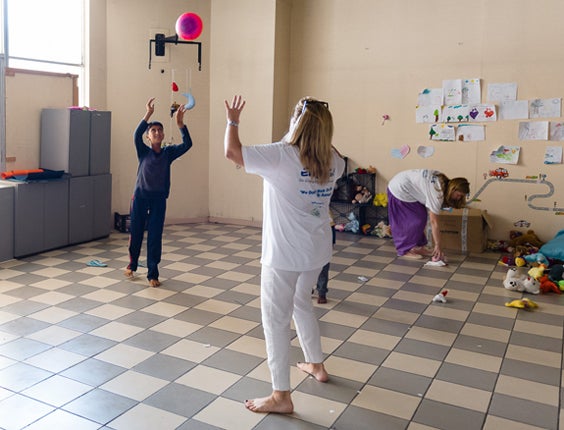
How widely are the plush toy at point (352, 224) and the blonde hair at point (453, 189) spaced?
76.6 inches

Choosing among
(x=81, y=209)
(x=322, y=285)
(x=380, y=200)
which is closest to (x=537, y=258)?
(x=380, y=200)

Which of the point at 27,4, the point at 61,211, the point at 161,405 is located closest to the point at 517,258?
the point at 161,405

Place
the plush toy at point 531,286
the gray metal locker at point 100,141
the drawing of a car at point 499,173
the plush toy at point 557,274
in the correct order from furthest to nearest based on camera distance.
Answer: the drawing of a car at point 499,173 → the gray metal locker at point 100,141 → the plush toy at point 557,274 → the plush toy at point 531,286

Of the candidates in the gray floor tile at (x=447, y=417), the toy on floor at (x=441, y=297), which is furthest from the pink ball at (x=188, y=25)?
the gray floor tile at (x=447, y=417)

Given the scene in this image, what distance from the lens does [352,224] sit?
A: 8.05 meters

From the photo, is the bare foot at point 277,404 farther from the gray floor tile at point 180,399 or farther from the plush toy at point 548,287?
the plush toy at point 548,287

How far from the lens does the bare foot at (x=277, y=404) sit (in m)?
3.06

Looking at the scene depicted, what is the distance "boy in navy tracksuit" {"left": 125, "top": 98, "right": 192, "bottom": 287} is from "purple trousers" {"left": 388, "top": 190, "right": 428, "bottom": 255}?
2757 mm

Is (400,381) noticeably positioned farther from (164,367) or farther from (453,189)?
(453,189)

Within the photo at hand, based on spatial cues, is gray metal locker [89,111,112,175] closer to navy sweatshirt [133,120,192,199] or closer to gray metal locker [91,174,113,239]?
gray metal locker [91,174,113,239]

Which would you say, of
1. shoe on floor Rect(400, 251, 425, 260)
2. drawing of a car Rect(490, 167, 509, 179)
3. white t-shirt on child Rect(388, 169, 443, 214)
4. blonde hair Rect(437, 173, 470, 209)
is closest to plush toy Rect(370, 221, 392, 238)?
shoe on floor Rect(400, 251, 425, 260)

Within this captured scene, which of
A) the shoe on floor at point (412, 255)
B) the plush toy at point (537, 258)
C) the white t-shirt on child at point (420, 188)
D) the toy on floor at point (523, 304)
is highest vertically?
the white t-shirt on child at point (420, 188)

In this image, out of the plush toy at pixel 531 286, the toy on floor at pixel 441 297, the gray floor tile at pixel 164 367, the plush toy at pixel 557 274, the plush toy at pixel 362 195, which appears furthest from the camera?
the plush toy at pixel 362 195

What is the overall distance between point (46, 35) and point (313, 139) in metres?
5.27
